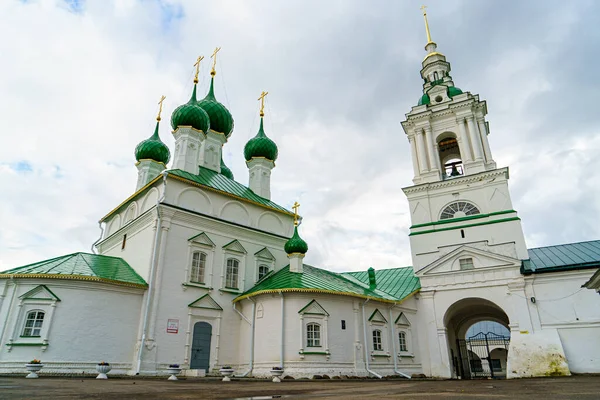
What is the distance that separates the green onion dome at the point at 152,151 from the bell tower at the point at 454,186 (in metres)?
13.9

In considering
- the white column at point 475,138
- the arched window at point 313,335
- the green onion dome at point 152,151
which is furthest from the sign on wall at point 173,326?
the white column at point 475,138

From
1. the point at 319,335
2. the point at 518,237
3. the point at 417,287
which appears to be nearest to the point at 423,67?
the point at 518,237

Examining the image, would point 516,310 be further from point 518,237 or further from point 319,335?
point 319,335

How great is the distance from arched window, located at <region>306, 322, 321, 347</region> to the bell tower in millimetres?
7027

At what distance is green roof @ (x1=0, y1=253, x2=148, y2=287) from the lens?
1290 cm

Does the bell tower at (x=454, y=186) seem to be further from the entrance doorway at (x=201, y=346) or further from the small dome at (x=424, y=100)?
the entrance doorway at (x=201, y=346)

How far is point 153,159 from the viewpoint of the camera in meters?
21.4

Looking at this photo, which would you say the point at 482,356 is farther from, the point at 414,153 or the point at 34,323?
the point at 34,323

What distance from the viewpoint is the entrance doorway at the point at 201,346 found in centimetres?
1475

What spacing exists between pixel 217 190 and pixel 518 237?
46.8 ft

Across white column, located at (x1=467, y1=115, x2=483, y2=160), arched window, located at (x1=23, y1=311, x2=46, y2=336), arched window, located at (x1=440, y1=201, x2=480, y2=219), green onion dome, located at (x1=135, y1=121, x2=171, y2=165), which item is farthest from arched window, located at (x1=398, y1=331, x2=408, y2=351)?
green onion dome, located at (x1=135, y1=121, x2=171, y2=165)

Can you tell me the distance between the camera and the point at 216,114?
71.2ft

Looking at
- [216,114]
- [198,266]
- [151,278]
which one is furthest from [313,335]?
[216,114]

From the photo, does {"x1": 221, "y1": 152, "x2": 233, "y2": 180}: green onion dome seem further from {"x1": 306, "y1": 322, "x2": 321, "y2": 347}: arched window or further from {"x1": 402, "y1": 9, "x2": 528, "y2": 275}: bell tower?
{"x1": 306, "y1": 322, "x2": 321, "y2": 347}: arched window
